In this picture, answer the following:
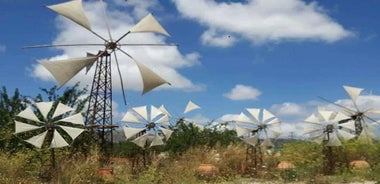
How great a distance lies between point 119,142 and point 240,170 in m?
11.3

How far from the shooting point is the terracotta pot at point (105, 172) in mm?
18067

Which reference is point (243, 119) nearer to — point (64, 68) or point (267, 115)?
point (267, 115)

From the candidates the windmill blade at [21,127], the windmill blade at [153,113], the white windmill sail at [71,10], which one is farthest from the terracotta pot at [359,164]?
the windmill blade at [21,127]

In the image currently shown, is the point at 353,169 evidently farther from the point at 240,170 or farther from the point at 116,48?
the point at 116,48

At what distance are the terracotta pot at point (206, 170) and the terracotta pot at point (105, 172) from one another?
3424mm

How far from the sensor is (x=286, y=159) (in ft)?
83.0

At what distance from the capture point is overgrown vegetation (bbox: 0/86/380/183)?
17.6m

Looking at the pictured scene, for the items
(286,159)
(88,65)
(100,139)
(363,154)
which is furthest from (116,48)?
(363,154)

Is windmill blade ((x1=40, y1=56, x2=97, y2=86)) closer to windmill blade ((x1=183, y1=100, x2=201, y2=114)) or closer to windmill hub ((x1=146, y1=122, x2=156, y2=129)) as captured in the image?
windmill hub ((x1=146, y1=122, x2=156, y2=129))

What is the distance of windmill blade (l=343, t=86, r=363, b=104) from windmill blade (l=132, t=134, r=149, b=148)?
8.41 metres

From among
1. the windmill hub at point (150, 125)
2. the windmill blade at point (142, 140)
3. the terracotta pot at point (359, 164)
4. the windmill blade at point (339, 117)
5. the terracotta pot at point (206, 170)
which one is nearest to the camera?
the terracotta pot at point (206, 170)

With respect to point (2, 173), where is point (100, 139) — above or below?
above

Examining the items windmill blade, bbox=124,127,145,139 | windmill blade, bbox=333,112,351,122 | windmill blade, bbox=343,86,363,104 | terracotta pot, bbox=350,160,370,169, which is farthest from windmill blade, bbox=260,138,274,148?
windmill blade, bbox=124,127,145,139

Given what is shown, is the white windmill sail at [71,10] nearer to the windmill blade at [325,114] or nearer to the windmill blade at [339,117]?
the windmill blade at [325,114]
